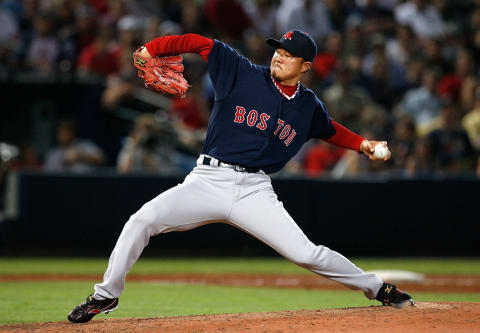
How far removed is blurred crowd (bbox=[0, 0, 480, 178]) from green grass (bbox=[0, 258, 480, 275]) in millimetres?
1294

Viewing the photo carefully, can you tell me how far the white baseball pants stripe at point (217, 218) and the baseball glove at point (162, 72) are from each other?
0.57 m

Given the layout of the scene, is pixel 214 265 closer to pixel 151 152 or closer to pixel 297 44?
pixel 151 152

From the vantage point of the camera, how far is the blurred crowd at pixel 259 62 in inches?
481

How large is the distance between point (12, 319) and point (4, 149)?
596 centimetres

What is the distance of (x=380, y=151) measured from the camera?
5555 millimetres

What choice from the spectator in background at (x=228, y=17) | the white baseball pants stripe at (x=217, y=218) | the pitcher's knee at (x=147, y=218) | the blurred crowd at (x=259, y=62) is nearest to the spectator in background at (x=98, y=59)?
the blurred crowd at (x=259, y=62)

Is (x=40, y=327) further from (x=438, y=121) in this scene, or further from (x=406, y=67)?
(x=406, y=67)

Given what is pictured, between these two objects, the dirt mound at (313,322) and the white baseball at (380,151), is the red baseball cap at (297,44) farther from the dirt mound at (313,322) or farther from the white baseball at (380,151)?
the dirt mound at (313,322)

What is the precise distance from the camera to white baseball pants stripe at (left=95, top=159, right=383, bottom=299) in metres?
5.11

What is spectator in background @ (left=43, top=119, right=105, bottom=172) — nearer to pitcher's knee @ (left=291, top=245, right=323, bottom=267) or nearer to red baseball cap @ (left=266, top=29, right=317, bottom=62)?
red baseball cap @ (left=266, top=29, right=317, bottom=62)

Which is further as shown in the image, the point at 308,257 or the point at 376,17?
the point at 376,17

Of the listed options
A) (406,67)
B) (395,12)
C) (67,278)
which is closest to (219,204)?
(67,278)

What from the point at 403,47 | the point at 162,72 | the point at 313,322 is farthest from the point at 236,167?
the point at 403,47

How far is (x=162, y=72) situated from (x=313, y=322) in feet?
6.04
